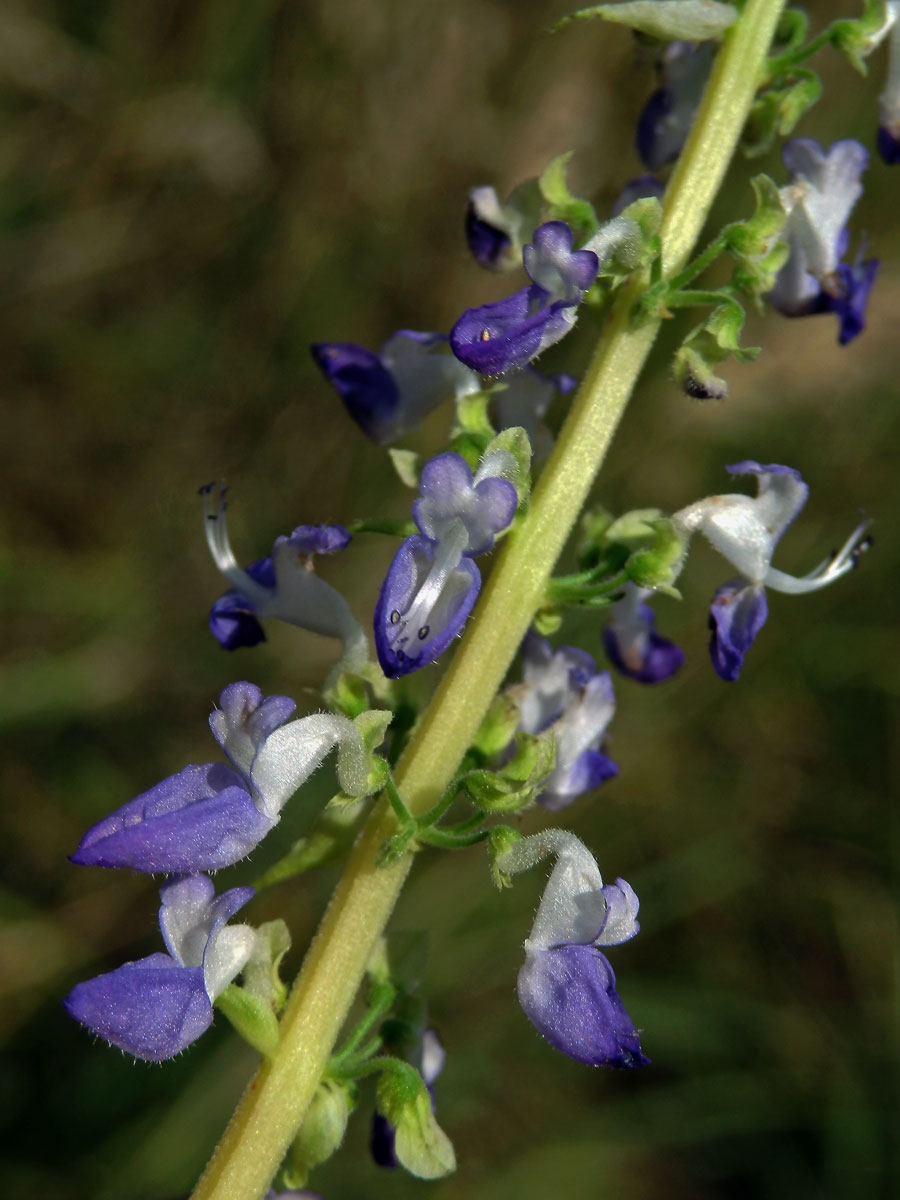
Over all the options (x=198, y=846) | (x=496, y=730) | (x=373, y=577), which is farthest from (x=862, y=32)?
(x=373, y=577)

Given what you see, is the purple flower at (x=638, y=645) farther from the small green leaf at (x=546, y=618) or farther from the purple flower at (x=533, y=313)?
the purple flower at (x=533, y=313)

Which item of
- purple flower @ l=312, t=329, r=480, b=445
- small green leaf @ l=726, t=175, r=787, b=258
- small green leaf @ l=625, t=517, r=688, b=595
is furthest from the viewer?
purple flower @ l=312, t=329, r=480, b=445

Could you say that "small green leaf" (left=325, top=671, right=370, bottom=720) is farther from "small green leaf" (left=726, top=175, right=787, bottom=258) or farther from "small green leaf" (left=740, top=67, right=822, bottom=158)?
"small green leaf" (left=740, top=67, right=822, bottom=158)

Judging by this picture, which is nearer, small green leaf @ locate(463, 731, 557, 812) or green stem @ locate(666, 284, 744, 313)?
small green leaf @ locate(463, 731, 557, 812)

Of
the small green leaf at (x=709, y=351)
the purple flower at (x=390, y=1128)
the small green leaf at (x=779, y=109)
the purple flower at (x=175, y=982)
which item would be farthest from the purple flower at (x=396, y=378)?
the purple flower at (x=390, y=1128)

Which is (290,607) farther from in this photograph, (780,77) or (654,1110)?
(654,1110)

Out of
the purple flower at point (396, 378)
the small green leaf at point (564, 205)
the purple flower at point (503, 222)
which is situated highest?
the small green leaf at point (564, 205)

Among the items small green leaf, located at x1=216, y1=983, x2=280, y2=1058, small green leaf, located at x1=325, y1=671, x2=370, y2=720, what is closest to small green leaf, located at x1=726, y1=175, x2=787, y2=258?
small green leaf, located at x1=325, y1=671, x2=370, y2=720
